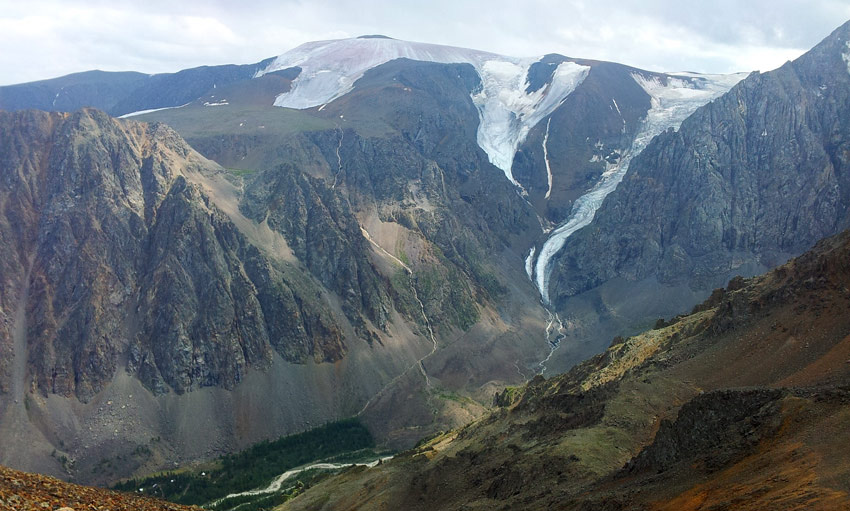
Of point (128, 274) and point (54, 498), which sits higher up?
point (128, 274)

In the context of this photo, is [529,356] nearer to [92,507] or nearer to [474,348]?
[474,348]

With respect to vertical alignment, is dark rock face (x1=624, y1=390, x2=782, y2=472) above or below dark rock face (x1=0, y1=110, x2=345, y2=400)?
below

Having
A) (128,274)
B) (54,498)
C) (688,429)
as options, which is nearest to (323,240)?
(128,274)

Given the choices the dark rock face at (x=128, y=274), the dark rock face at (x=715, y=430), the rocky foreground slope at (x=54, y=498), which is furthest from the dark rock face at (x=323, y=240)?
the dark rock face at (x=715, y=430)

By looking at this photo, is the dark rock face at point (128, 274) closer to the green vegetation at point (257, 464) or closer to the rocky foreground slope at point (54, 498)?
the green vegetation at point (257, 464)

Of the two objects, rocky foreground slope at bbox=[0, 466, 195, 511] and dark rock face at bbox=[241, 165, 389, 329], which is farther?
dark rock face at bbox=[241, 165, 389, 329]

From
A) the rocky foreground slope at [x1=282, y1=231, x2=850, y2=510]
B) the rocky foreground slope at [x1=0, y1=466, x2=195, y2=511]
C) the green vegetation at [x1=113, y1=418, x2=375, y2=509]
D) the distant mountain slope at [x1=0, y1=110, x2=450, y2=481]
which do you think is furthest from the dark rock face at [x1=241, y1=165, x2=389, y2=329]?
the rocky foreground slope at [x1=0, y1=466, x2=195, y2=511]

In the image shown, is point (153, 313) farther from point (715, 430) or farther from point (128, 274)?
point (715, 430)

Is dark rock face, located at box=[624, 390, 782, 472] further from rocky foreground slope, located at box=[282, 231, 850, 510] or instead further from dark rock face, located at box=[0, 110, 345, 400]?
dark rock face, located at box=[0, 110, 345, 400]
